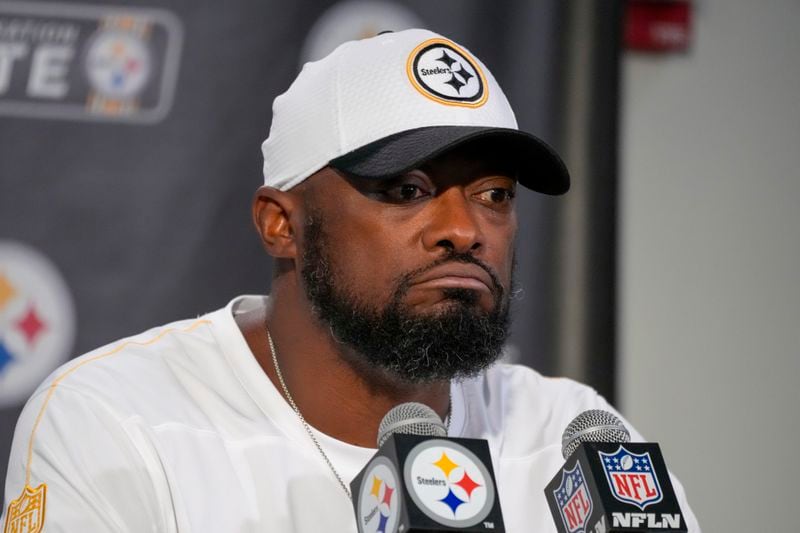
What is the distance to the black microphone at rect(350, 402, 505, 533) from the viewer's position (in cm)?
102

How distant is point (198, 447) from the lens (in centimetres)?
158

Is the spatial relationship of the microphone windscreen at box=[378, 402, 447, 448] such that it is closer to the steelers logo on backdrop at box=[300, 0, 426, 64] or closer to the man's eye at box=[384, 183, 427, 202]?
the man's eye at box=[384, 183, 427, 202]

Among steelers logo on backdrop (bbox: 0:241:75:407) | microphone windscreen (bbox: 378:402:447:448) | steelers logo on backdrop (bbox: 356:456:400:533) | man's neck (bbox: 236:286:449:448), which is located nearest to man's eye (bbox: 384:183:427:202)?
man's neck (bbox: 236:286:449:448)

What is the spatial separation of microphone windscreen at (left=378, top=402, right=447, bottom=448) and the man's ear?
0.62 meters

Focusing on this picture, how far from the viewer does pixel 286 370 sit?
1773mm

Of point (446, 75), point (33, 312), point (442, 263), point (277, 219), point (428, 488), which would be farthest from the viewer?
point (33, 312)

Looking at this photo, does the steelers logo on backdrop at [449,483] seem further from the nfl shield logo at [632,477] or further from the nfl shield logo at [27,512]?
the nfl shield logo at [27,512]

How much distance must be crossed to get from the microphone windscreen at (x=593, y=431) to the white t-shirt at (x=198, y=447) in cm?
46

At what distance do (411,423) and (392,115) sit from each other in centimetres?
60

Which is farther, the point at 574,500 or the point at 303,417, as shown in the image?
the point at 303,417

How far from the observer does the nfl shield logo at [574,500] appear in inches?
45.5

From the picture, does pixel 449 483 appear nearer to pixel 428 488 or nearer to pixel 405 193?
pixel 428 488

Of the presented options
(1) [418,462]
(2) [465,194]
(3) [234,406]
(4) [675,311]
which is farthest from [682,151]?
(1) [418,462]

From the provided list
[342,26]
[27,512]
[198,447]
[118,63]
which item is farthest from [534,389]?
[118,63]
